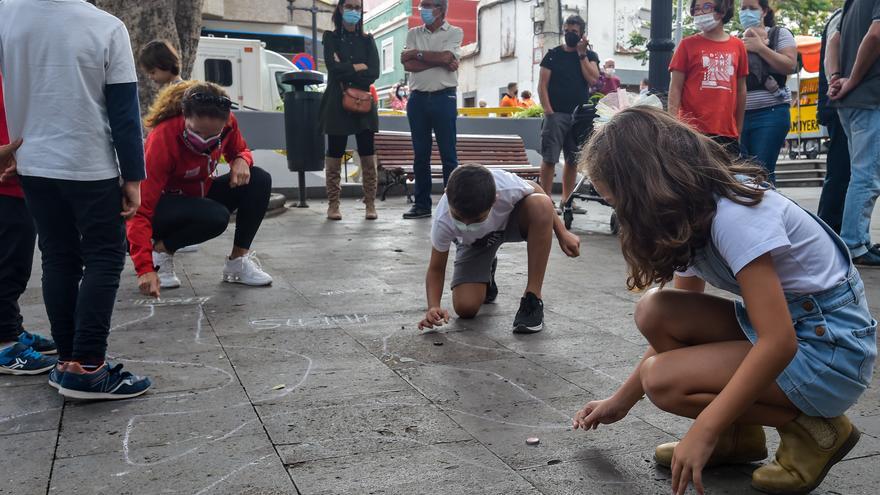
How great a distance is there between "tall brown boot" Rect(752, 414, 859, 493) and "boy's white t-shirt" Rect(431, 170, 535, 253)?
193cm

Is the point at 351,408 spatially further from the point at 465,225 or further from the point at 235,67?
the point at 235,67

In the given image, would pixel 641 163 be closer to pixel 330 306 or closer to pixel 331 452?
pixel 331 452

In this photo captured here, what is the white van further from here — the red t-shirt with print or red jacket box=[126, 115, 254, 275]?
red jacket box=[126, 115, 254, 275]

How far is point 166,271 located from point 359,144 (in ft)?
11.0

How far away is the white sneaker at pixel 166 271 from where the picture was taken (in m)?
4.88

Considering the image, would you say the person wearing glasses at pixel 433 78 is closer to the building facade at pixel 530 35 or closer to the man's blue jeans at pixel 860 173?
the man's blue jeans at pixel 860 173

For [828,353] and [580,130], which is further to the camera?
[580,130]

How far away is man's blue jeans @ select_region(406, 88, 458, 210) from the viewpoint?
7.95 meters

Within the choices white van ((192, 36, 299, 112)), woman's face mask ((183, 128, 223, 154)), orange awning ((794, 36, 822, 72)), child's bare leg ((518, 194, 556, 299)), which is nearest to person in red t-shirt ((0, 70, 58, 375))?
woman's face mask ((183, 128, 223, 154))

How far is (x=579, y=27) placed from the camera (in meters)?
7.88

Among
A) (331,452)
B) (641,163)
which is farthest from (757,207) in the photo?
(331,452)

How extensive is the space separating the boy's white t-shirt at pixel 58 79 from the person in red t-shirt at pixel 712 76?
12.5 feet

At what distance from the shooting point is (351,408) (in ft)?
9.07

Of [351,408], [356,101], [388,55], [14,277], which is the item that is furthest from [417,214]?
[388,55]
